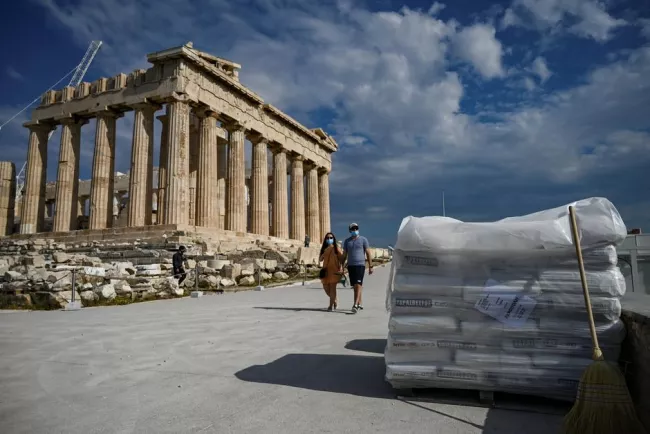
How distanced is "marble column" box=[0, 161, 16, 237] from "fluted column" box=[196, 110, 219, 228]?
1417cm

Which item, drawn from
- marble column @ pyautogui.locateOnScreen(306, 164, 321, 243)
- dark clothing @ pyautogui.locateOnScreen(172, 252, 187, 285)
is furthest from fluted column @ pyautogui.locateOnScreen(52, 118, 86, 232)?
marble column @ pyautogui.locateOnScreen(306, 164, 321, 243)

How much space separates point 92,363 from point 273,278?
1459 cm

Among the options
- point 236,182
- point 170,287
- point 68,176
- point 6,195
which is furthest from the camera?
point 6,195

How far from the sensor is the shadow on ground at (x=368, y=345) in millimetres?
5291

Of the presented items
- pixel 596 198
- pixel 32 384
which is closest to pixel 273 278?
pixel 32 384

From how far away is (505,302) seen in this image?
10.9 feet

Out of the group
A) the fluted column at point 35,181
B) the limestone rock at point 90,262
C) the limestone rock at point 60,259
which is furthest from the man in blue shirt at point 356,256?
the fluted column at point 35,181

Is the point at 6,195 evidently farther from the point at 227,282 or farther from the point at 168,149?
the point at 227,282

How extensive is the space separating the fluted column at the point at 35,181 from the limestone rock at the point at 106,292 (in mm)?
20438

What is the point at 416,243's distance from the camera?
356 cm

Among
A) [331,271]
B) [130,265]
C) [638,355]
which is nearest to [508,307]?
[638,355]

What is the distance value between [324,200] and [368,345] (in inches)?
1441

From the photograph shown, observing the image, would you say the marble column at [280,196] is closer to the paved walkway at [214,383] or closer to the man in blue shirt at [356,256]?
the man in blue shirt at [356,256]

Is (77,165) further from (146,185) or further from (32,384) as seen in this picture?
(32,384)
